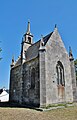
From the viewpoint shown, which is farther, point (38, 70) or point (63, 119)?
point (38, 70)

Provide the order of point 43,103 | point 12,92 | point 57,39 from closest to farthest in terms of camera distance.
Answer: point 43,103 → point 57,39 → point 12,92

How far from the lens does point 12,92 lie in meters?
24.9

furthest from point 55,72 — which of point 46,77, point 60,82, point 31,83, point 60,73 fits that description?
point 31,83

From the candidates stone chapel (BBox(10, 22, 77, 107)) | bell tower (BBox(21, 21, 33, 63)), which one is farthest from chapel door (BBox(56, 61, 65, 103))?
bell tower (BBox(21, 21, 33, 63))

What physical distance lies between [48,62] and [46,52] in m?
1.43

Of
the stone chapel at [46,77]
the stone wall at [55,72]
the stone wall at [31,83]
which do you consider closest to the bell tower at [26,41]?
the stone chapel at [46,77]

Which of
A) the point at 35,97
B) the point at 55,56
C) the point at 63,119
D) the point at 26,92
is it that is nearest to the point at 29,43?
the point at 55,56

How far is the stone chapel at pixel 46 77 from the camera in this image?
1784 centimetres

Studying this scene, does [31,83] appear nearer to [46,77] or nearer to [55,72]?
[46,77]

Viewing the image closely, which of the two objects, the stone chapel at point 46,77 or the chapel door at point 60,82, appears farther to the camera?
the chapel door at point 60,82

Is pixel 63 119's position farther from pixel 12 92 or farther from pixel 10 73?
pixel 10 73

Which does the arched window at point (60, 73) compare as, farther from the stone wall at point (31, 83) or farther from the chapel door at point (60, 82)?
the stone wall at point (31, 83)

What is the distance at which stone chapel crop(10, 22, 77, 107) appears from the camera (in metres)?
17.8

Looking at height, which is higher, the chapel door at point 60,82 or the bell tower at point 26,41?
the bell tower at point 26,41
